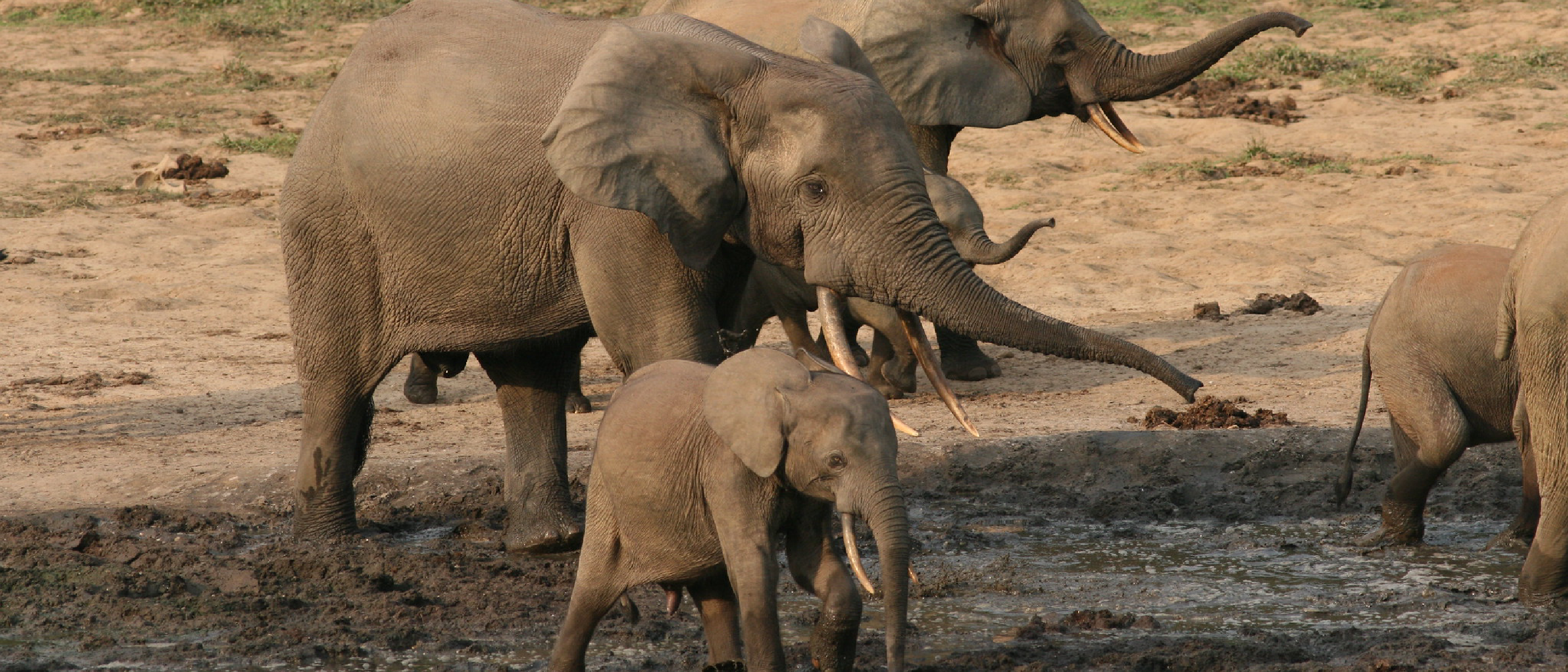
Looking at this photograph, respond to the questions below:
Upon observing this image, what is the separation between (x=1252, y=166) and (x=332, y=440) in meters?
8.50

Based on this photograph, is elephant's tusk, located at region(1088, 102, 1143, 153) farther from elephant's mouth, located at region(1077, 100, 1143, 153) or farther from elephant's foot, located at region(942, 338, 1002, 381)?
elephant's foot, located at region(942, 338, 1002, 381)

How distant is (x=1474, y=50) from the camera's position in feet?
50.2

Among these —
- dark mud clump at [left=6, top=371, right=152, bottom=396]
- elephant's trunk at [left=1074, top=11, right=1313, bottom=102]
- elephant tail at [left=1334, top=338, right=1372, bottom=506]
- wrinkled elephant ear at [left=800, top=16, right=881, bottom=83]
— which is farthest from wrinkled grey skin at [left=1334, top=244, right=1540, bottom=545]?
dark mud clump at [left=6, top=371, right=152, bottom=396]

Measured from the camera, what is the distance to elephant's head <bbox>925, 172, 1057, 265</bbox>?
638 centimetres

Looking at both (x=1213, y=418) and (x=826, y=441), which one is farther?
(x=1213, y=418)

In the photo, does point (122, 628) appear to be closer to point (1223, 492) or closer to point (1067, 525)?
point (1067, 525)

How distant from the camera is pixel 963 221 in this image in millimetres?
6973

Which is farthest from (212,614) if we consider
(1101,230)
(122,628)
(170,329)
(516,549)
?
(1101,230)

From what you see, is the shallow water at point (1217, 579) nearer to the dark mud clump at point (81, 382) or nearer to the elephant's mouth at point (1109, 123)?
the elephant's mouth at point (1109, 123)

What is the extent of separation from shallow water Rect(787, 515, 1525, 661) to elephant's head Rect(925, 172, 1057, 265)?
3.46 feet

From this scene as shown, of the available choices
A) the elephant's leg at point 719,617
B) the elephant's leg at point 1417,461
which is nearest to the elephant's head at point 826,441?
the elephant's leg at point 719,617

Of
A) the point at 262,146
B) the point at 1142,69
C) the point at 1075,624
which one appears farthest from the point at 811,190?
the point at 262,146

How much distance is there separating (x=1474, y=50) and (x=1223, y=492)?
31.0 ft

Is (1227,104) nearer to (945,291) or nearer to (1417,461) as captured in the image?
(1417,461)
